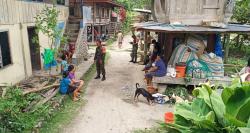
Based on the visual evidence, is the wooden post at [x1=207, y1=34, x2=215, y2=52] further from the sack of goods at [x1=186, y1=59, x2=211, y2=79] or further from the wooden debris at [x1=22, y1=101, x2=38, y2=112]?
the wooden debris at [x1=22, y1=101, x2=38, y2=112]

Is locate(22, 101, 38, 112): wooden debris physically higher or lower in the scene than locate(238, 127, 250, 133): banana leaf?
lower

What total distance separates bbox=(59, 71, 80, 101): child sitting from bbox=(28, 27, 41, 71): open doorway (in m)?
3.28

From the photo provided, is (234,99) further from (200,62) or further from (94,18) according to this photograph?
(94,18)

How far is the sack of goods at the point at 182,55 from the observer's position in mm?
9875

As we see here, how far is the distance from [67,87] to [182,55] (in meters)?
4.51

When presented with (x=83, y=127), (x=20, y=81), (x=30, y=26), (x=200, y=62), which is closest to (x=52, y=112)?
(x=83, y=127)

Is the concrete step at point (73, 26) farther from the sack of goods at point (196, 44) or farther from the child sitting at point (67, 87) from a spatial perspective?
the sack of goods at point (196, 44)

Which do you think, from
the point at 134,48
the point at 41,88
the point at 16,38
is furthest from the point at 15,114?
the point at 134,48

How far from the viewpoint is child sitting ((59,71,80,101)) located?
857 centimetres

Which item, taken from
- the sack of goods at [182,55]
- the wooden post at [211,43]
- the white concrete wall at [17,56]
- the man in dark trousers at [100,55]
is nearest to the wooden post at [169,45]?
the sack of goods at [182,55]

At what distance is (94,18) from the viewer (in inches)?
907

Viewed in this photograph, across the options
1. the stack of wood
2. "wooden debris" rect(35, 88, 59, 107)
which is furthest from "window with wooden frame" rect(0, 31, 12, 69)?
"wooden debris" rect(35, 88, 59, 107)

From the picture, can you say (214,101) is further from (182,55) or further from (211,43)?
(211,43)

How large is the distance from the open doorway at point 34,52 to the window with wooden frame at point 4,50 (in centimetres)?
234
